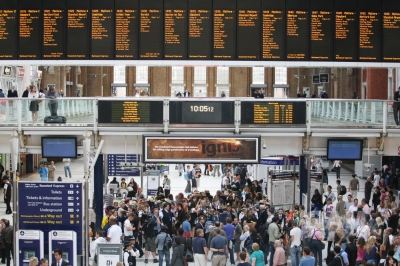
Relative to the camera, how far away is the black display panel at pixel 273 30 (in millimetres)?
24234

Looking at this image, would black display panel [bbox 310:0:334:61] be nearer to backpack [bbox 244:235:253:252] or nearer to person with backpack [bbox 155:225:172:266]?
backpack [bbox 244:235:253:252]

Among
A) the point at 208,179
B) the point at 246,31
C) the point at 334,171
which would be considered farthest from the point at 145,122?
the point at 334,171

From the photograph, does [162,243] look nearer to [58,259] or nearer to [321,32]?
[58,259]

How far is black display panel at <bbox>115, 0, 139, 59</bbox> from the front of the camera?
79.2ft

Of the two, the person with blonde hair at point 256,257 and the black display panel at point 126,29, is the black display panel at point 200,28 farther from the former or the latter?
the person with blonde hair at point 256,257

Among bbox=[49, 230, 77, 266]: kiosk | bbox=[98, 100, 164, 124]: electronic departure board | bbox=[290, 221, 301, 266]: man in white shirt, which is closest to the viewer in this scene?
bbox=[49, 230, 77, 266]: kiosk

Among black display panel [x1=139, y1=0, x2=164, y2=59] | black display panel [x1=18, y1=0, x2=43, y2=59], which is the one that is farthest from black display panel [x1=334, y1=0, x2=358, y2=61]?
black display panel [x1=18, y1=0, x2=43, y2=59]

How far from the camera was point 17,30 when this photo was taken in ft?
79.4

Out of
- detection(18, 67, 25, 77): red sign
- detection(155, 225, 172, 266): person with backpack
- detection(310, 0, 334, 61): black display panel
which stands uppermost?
detection(310, 0, 334, 61): black display panel

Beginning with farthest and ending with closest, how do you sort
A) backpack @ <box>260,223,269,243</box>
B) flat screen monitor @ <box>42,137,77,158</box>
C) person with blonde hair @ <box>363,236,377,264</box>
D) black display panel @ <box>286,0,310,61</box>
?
black display panel @ <box>286,0,310,61</box> → flat screen monitor @ <box>42,137,77,158</box> → backpack @ <box>260,223,269,243</box> → person with blonde hair @ <box>363,236,377,264</box>

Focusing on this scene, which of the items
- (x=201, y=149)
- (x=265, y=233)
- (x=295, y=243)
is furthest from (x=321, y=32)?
(x=295, y=243)

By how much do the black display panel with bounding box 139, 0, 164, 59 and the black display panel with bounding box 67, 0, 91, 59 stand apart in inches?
65.2

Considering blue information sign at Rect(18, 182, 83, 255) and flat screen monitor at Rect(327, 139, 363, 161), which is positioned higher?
flat screen monitor at Rect(327, 139, 363, 161)

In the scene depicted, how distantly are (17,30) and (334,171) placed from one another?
27049mm
